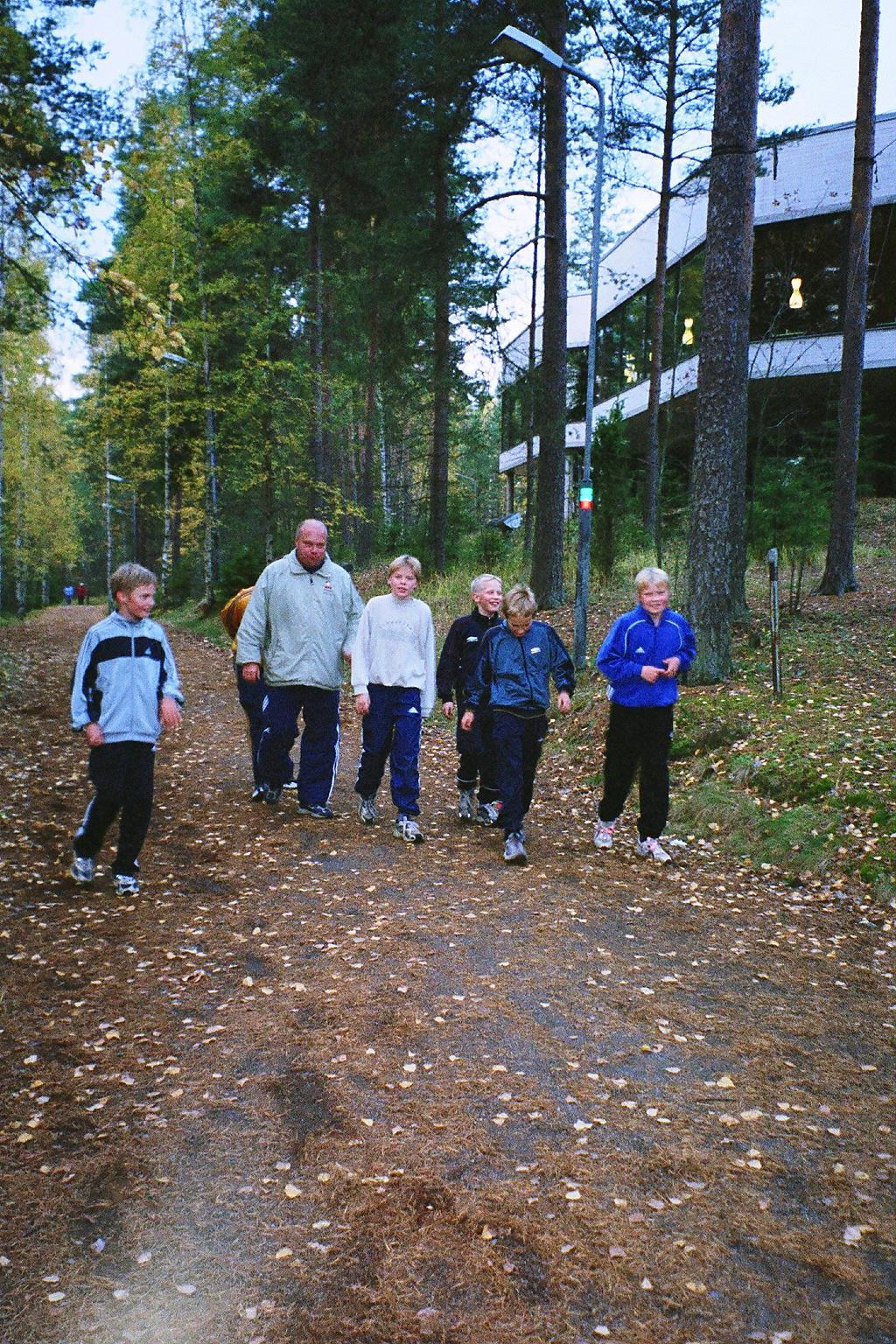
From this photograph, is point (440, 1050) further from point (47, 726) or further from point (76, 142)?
point (47, 726)

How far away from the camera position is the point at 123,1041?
4.33 meters

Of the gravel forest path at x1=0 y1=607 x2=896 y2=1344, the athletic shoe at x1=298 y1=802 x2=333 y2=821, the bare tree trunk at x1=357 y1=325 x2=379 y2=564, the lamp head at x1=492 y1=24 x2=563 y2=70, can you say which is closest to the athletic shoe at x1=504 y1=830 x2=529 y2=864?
the gravel forest path at x1=0 y1=607 x2=896 y2=1344

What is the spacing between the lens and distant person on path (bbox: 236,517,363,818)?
7.82 m

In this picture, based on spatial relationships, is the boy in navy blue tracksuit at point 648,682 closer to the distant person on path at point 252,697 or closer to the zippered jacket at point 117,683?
the zippered jacket at point 117,683

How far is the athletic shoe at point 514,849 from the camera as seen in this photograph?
7.00 meters

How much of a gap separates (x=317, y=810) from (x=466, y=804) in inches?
51.1

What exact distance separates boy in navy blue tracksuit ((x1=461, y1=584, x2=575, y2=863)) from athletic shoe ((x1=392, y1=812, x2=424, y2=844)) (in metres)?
0.72

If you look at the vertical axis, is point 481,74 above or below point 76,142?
above

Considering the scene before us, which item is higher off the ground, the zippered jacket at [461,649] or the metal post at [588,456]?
the metal post at [588,456]

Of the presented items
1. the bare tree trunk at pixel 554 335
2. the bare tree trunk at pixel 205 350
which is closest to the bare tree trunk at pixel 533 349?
the bare tree trunk at pixel 554 335

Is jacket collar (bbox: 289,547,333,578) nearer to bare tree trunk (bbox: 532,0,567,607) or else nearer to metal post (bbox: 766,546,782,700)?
metal post (bbox: 766,546,782,700)

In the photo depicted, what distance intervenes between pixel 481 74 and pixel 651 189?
7.58 meters

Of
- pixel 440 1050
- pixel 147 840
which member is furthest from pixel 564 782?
pixel 440 1050

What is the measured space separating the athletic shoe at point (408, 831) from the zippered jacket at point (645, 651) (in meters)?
1.94
